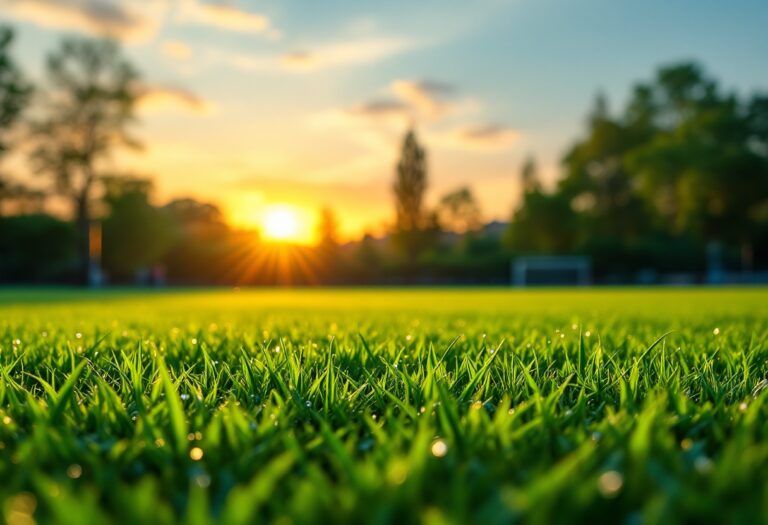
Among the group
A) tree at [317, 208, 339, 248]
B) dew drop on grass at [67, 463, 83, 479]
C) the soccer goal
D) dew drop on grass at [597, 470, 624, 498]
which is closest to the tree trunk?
the soccer goal

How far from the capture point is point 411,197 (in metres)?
59.3

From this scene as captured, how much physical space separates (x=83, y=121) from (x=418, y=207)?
96.3 ft

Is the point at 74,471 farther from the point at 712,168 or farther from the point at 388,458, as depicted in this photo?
the point at 712,168

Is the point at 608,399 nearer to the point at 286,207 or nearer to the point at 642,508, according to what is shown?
the point at 642,508

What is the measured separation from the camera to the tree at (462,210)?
77.6m

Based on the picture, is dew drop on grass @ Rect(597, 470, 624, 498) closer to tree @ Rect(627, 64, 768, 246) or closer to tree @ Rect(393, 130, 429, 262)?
tree @ Rect(627, 64, 768, 246)

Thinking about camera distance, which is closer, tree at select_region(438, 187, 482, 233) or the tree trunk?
the tree trunk

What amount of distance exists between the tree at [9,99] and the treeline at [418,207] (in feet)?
0.29

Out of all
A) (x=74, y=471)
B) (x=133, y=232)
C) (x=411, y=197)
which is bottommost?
(x=74, y=471)

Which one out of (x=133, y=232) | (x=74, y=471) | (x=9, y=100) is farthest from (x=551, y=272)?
(x=74, y=471)

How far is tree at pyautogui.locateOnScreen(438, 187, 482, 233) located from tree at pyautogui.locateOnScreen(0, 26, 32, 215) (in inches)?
1894

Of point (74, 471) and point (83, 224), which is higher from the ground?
point (83, 224)

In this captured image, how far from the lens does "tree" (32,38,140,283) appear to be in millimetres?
42875

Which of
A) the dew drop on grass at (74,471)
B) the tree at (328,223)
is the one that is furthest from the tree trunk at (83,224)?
the dew drop on grass at (74,471)
